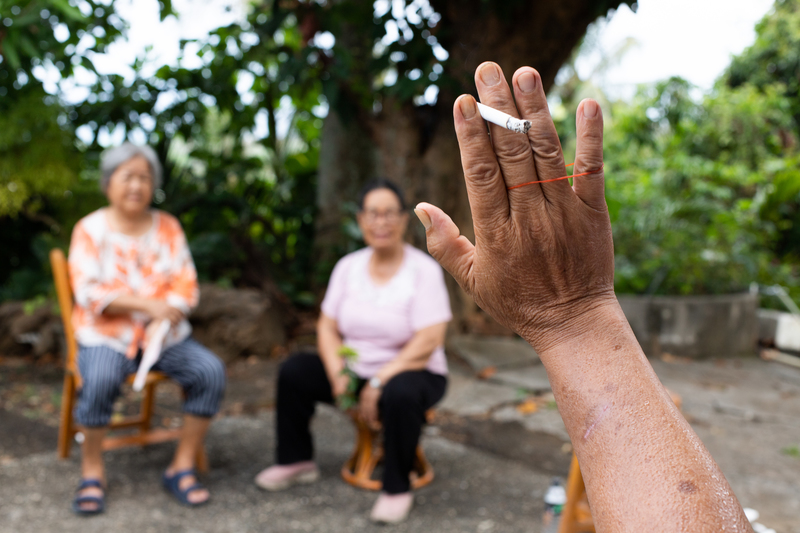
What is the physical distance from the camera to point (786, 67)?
38.1 ft

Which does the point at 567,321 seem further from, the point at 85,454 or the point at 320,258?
the point at 320,258

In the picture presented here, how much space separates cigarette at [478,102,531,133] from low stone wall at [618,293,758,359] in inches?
222

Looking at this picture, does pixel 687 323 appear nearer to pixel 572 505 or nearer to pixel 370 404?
pixel 370 404

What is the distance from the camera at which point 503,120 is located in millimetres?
816

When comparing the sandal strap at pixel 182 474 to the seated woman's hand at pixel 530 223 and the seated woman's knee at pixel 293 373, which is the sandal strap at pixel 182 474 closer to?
the seated woman's knee at pixel 293 373

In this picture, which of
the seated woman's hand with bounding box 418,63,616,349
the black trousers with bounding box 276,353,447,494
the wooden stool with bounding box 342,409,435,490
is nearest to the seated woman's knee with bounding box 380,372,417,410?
the black trousers with bounding box 276,353,447,494

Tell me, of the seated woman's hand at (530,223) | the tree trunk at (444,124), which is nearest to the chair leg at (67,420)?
the tree trunk at (444,124)

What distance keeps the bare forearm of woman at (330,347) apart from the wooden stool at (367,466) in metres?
0.23

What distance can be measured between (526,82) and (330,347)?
244cm

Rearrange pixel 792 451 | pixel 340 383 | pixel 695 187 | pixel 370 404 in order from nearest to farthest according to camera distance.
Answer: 1. pixel 370 404
2. pixel 340 383
3. pixel 792 451
4. pixel 695 187

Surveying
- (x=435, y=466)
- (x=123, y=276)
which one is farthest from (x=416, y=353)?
(x=123, y=276)

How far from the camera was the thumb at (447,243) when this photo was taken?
990mm

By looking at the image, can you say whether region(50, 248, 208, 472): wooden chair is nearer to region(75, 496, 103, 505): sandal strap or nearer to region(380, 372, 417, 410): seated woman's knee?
region(75, 496, 103, 505): sandal strap

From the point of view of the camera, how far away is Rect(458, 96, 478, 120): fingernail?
811mm
